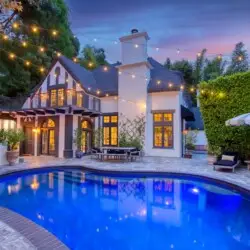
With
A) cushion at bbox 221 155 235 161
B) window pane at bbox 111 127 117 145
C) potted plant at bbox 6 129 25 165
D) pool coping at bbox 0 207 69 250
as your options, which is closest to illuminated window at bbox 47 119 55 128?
potted plant at bbox 6 129 25 165

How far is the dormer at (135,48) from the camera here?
49.3 feet

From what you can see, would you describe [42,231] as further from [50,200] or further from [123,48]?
[123,48]

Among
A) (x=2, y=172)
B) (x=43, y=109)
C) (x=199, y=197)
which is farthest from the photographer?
(x=43, y=109)

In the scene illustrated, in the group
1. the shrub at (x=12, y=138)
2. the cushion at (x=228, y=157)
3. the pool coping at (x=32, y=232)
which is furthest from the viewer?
the shrub at (x=12, y=138)

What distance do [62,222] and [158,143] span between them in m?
10.5

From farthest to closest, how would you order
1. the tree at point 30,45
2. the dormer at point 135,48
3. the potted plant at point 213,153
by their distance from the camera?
the tree at point 30,45, the dormer at point 135,48, the potted plant at point 213,153

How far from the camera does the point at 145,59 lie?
15000 mm

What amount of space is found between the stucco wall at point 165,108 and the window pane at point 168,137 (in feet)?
0.88

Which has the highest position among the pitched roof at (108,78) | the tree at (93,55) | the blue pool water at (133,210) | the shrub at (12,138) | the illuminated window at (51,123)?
the tree at (93,55)

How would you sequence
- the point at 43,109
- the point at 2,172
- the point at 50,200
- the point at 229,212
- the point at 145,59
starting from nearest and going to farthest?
the point at 229,212
the point at 50,200
the point at 2,172
the point at 43,109
the point at 145,59

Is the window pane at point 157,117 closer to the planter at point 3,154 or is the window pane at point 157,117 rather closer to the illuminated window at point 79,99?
the illuminated window at point 79,99

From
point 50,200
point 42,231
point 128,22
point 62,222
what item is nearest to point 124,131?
point 128,22

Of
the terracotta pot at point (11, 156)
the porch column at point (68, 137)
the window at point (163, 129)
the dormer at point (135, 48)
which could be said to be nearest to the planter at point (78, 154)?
the porch column at point (68, 137)

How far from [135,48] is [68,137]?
7746 mm
